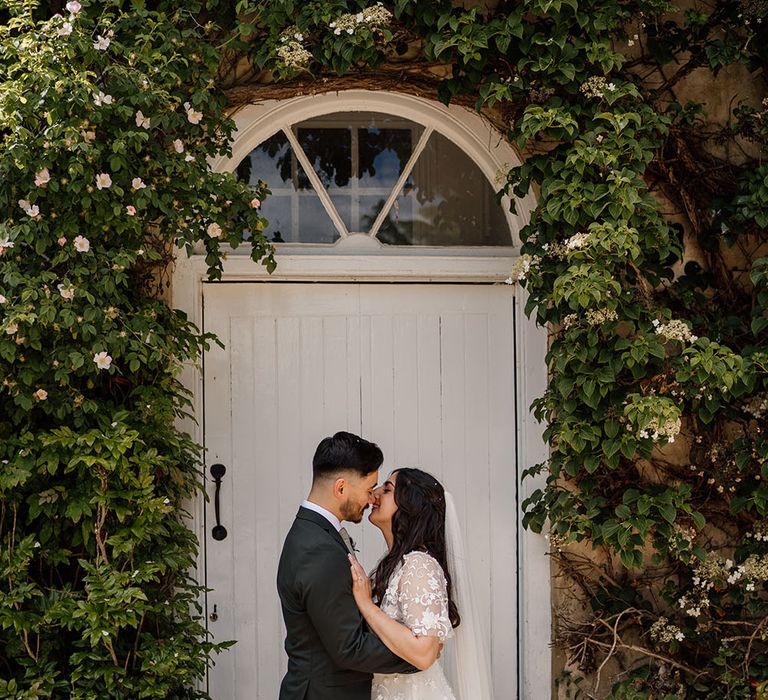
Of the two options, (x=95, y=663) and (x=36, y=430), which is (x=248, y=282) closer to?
Answer: (x=36, y=430)

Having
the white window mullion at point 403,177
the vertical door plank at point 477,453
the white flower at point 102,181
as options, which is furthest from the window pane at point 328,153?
the white flower at point 102,181

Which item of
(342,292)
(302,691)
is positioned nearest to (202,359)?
(342,292)

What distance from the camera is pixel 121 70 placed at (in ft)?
12.6

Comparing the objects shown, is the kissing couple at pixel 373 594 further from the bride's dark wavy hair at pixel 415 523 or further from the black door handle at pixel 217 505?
the black door handle at pixel 217 505

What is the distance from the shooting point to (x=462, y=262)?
4777mm

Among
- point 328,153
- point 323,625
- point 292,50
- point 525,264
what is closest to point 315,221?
point 328,153

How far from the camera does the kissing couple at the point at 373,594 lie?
10.7 feet

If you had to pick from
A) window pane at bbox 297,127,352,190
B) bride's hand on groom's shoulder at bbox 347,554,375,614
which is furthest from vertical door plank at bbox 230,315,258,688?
bride's hand on groom's shoulder at bbox 347,554,375,614

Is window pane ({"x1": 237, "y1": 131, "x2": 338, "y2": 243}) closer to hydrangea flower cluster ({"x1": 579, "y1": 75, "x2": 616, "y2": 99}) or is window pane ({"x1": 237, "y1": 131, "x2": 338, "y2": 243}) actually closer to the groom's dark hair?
hydrangea flower cluster ({"x1": 579, "y1": 75, "x2": 616, "y2": 99})

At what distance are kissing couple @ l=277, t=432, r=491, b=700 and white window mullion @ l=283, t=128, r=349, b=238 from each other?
1588 millimetres

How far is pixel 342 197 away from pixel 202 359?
1.06 metres

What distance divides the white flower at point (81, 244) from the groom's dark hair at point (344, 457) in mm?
1248

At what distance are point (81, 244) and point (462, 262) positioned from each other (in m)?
1.86

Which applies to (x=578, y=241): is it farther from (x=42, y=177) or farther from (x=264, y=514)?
(x=42, y=177)
